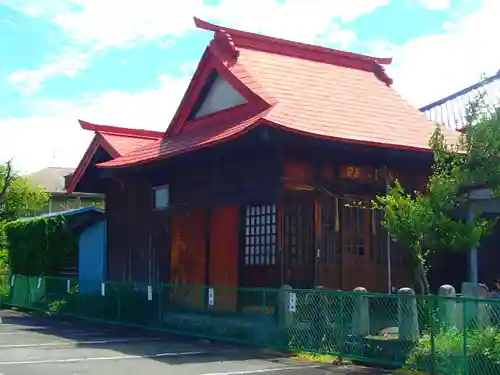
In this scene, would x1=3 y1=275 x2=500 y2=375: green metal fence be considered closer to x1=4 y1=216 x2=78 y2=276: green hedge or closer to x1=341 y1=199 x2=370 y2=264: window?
x1=341 y1=199 x2=370 y2=264: window

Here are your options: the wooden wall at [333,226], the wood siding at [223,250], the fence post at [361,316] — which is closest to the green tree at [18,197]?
the wood siding at [223,250]

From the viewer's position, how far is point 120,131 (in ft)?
72.6

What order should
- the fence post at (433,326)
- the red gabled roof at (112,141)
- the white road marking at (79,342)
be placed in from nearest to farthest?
the fence post at (433,326) → the white road marking at (79,342) → the red gabled roof at (112,141)

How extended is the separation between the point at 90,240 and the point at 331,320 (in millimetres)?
13662

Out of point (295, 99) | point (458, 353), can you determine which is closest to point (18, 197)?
point (295, 99)

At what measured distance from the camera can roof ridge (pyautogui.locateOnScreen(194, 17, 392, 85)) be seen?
1706 cm

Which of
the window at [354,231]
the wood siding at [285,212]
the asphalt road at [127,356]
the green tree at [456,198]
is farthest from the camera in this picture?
the window at [354,231]

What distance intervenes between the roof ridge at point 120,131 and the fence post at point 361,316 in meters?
12.4

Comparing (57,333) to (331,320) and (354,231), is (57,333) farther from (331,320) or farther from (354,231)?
(331,320)

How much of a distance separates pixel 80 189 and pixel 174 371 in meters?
13.4

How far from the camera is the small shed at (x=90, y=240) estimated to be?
23266mm

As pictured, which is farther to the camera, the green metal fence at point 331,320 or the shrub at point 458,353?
the green metal fence at point 331,320

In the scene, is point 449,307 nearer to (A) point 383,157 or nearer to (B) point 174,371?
(B) point 174,371

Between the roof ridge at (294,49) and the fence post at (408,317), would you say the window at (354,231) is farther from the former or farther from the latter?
the roof ridge at (294,49)
